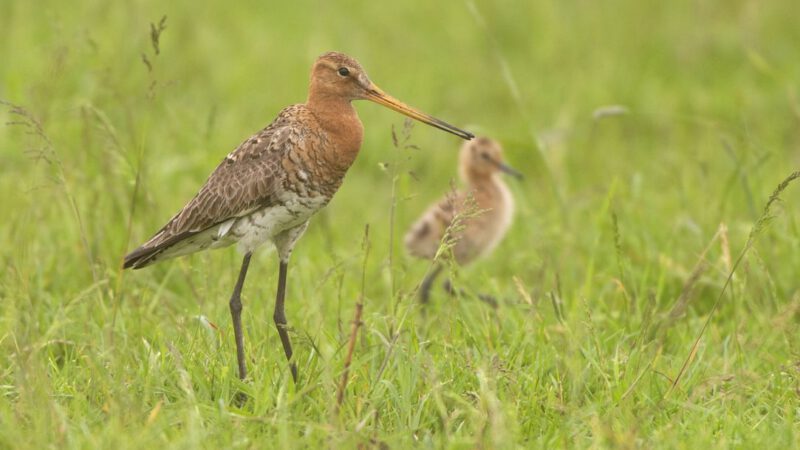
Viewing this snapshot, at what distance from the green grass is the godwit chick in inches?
6.1

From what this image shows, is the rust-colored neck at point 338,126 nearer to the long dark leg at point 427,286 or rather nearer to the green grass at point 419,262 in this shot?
the green grass at point 419,262

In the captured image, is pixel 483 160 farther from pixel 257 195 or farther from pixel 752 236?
pixel 752 236

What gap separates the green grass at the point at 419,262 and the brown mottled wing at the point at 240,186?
0.32 metres

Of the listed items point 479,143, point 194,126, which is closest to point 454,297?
point 479,143

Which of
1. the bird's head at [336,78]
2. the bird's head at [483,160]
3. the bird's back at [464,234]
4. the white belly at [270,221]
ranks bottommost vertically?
the bird's back at [464,234]

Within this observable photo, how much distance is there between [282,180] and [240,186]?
21cm

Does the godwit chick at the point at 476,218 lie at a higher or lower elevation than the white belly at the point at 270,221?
lower

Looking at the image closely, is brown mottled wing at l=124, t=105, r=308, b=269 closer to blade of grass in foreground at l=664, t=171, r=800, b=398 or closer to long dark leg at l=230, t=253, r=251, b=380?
long dark leg at l=230, t=253, r=251, b=380

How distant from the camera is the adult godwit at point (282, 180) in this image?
530 cm

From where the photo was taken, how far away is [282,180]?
5.29 meters

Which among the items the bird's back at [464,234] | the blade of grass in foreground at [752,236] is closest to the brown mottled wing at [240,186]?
the blade of grass in foreground at [752,236]

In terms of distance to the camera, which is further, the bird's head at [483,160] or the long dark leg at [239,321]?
the bird's head at [483,160]

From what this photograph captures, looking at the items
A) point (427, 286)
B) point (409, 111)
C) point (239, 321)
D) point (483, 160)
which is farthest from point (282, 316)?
point (483, 160)

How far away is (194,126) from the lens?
8414mm
